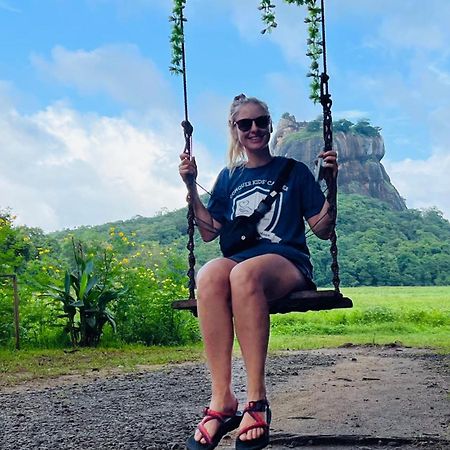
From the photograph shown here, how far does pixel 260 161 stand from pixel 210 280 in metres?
0.74

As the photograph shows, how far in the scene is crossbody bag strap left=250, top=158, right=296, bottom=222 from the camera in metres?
3.43

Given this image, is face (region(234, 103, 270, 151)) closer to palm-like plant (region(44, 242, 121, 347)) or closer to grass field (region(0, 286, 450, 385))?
grass field (region(0, 286, 450, 385))

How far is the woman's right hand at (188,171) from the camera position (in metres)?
3.58

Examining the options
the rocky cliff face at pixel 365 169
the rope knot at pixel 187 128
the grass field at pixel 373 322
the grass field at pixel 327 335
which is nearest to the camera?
the rope knot at pixel 187 128

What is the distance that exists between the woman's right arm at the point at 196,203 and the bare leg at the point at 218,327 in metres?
0.48

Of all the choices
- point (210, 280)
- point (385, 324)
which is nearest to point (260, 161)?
point (210, 280)

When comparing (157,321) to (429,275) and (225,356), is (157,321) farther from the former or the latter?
(429,275)

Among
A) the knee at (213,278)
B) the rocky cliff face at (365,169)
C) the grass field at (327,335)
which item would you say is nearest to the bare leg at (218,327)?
the knee at (213,278)

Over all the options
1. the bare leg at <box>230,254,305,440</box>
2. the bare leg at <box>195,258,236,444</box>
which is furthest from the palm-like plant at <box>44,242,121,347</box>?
the bare leg at <box>230,254,305,440</box>

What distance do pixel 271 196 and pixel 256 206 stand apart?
3.2 inches

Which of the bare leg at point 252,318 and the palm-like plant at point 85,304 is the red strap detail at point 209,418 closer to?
the bare leg at point 252,318

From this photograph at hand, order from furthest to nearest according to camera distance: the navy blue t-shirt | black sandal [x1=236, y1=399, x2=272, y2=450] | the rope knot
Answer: the rope knot → the navy blue t-shirt → black sandal [x1=236, y1=399, x2=272, y2=450]

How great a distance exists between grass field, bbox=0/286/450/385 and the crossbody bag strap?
14.9 ft

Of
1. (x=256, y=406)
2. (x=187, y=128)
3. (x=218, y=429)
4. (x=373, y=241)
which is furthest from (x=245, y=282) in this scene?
(x=373, y=241)
